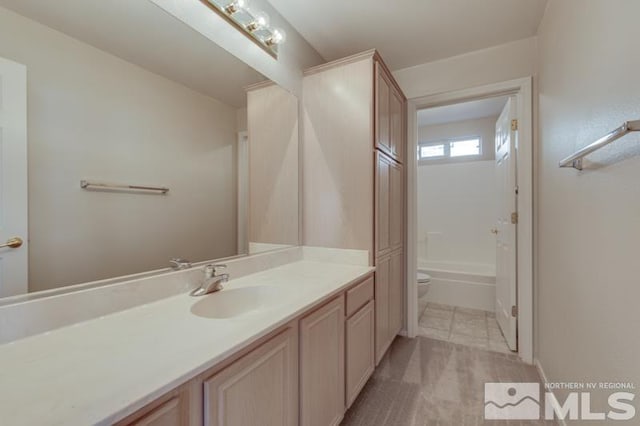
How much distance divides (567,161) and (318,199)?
4.39 ft

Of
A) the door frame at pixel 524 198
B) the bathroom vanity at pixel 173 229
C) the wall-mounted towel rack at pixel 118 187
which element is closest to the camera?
the bathroom vanity at pixel 173 229

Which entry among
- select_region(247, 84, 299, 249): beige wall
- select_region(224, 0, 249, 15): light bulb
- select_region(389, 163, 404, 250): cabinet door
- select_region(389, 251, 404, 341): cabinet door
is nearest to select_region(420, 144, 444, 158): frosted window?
select_region(389, 163, 404, 250): cabinet door

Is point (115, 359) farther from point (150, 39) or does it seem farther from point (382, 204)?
point (382, 204)

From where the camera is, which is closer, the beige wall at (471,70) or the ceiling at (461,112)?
the beige wall at (471,70)

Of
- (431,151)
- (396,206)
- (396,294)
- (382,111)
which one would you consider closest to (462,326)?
(396,294)

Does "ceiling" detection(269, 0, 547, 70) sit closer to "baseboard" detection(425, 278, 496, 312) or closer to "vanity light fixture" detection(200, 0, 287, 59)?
"vanity light fixture" detection(200, 0, 287, 59)

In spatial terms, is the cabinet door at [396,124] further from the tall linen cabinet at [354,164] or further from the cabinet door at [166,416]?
the cabinet door at [166,416]

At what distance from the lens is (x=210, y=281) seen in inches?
48.2

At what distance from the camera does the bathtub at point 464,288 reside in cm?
312

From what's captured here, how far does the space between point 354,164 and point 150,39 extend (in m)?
1.22

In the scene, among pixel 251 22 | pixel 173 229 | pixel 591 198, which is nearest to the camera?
pixel 591 198

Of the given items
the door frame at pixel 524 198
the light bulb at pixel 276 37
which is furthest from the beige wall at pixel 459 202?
the light bulb at pixel 276 37

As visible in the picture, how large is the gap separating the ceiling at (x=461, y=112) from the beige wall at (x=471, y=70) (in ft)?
2.73

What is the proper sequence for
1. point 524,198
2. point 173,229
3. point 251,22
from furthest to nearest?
point 524,198
point 251,22
point 173,229
